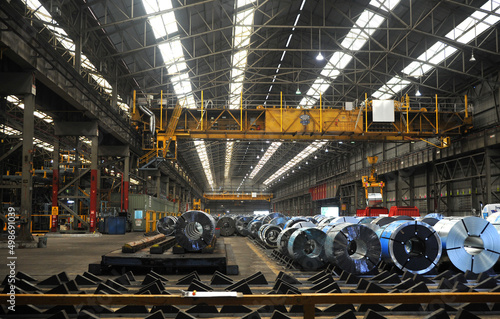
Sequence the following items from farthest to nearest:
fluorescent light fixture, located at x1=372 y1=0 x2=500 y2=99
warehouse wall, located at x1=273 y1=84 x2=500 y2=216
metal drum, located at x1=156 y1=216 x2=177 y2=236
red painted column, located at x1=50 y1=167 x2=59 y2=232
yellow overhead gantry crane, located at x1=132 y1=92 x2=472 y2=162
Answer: yellow overhead gantry crane, located at x1=132 y1=92 x2=472 y2=162 → warehouse wall, located at x1=273 y1=84 x2=500 y2=216 → metal drum, located at x1=156 y1=216 x2=177 y2=236 → red painted column, located at x1=50 y1=167 x2=59 y2=232 → fluorescent light fixture, located at x1=372 y1=0 x2=500 y2=99

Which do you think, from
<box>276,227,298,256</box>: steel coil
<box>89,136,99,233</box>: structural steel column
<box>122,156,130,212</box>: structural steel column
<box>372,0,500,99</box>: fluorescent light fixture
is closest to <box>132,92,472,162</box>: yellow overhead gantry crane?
<box>122,156,130,212</box>: structural steel column

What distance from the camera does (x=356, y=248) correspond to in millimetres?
7801

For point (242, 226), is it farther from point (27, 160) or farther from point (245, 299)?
point (245, 299)

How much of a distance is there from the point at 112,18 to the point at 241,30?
694 cm

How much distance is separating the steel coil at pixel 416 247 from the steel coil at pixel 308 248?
57.6 inches

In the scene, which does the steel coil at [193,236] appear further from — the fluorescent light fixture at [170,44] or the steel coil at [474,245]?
the fluorescent light fixture at [170,44]

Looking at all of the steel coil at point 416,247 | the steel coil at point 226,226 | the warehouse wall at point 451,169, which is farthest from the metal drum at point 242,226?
the steel coil at point 416,247

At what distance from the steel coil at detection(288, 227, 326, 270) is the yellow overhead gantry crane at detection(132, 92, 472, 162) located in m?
13.9

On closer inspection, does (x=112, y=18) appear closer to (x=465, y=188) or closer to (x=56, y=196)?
(x=56, y=196)

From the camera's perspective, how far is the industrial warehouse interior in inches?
229

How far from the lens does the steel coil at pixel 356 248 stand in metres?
7.48

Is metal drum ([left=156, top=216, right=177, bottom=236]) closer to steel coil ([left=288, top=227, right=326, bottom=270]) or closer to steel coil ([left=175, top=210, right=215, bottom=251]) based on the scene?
steel coil ([left=175, top=210, right=215, bottom=251])

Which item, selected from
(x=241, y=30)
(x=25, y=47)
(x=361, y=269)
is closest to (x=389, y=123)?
(x=241, y=30)

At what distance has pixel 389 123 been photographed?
2297cm
